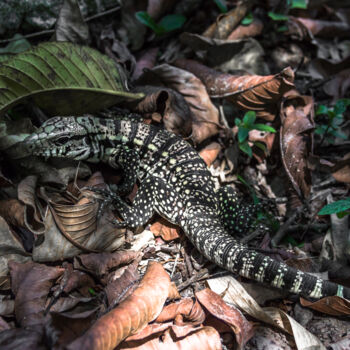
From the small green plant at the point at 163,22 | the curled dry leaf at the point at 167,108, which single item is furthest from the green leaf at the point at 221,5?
the curled dry leaf at the point at 167,108

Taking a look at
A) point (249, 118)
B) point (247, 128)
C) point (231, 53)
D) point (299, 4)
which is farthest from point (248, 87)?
point (299, 4)

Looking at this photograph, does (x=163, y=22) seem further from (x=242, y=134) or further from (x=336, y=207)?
(x=336, y=207)

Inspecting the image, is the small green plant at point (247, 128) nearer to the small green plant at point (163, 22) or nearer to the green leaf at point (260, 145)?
the green leaf at point (260, 145)

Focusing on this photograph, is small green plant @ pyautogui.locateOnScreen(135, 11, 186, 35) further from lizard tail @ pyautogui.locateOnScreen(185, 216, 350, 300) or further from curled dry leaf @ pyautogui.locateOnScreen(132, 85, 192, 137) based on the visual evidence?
lizard tail @ pyautogui.locateOnScreen(185, 216, 350, 300)

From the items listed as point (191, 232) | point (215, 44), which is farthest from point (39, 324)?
point (215, 44)

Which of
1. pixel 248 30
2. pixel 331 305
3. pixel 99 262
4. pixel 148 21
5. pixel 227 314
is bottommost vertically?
pixel 331 305
